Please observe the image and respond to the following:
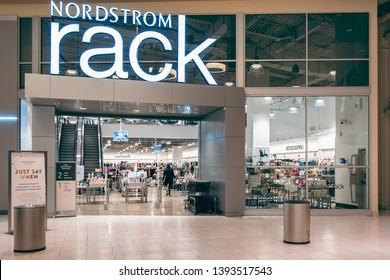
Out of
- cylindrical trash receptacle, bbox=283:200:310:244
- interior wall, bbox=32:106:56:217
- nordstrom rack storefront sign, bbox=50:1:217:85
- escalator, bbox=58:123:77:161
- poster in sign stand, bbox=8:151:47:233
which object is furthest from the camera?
escalator, bbox=58:123:77:161

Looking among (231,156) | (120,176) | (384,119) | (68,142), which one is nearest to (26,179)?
(231,156)

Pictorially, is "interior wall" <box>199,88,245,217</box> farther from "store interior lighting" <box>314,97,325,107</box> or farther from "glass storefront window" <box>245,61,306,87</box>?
"store interior lighting" <box>314,97,325,107</box>

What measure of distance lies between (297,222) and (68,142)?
16.0 metres

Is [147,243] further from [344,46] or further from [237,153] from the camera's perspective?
[344,46]

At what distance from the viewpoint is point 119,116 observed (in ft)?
47.1

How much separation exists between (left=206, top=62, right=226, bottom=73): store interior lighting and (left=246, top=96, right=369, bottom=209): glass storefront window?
4.30ft

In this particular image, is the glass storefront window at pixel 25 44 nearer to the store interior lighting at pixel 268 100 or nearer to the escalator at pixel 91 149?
the store interior lighting at pixel 268 100

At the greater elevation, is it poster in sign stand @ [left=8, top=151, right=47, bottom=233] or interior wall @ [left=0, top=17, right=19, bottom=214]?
interior wall @ [left=0, top=17, right=19, bottom=214]

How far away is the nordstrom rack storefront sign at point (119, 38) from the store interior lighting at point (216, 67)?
713mm

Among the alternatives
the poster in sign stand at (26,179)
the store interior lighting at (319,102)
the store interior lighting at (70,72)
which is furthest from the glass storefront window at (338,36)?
the poster in sign stand at (26,179)

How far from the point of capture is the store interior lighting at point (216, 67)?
13.0 metres

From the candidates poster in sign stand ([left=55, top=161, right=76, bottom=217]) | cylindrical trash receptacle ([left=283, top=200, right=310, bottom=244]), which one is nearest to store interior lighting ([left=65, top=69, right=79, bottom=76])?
poster in sign stand ([left=55, top=161, right=76, bottom=217])

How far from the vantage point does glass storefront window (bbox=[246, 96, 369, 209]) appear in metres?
12.7

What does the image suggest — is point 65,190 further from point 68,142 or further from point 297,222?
point 68,142
